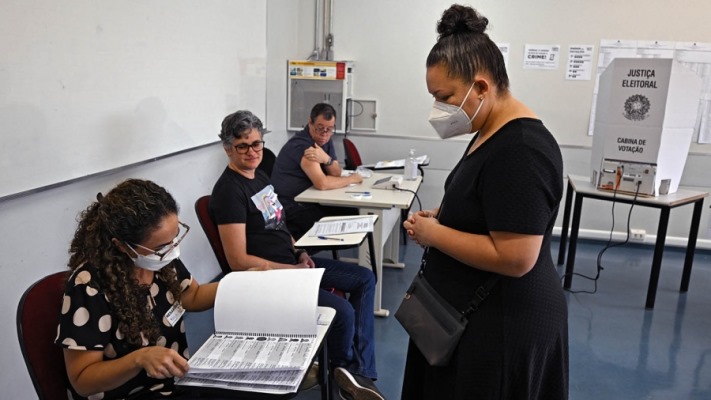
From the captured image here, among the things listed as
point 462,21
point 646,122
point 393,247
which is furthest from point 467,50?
point 393,247

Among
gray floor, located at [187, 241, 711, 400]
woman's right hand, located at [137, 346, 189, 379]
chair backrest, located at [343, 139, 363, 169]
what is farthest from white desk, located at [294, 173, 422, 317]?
woman's right hand, located at [137, 346, 189, 379]

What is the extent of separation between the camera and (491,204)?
3.73ft

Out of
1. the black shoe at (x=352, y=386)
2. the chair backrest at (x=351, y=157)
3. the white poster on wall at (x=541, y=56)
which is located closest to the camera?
the black shoe at (x=352, y=386)

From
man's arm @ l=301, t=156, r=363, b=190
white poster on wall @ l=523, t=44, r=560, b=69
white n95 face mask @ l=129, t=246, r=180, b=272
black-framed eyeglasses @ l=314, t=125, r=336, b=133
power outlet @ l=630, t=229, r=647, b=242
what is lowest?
power outlet @ l=630, t=229, r=647, b=242

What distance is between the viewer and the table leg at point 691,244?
139 inches

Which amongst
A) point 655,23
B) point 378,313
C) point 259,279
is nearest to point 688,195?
point 655,23

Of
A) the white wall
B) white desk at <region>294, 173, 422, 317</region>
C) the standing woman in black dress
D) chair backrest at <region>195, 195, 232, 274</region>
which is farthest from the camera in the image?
white desk at <region>294, 173, 422, 317</region>

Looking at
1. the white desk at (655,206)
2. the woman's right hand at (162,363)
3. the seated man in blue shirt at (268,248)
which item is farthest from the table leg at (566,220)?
the woman's right hand at (162,363)

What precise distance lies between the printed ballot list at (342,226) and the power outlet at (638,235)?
3.17 m

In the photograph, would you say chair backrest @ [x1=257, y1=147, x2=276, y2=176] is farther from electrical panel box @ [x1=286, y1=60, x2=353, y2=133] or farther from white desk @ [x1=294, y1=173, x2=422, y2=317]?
electrical panel box @ [x1=286, y1=60, x2=353, y2=133]

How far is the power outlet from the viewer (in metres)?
4.66

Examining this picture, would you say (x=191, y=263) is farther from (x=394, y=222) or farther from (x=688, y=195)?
(x=688, y=195)

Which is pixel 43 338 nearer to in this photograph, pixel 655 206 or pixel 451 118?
pixel 451 118

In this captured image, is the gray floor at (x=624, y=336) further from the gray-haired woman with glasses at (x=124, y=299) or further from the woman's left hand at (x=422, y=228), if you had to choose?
the woman's left hand at (x=422, y=228)
